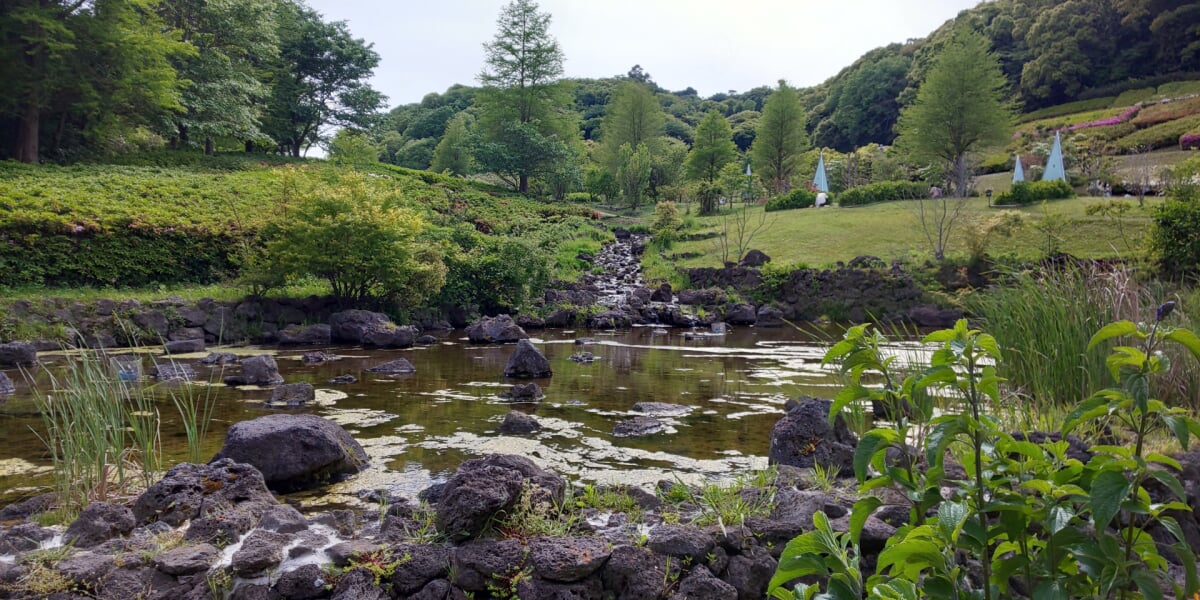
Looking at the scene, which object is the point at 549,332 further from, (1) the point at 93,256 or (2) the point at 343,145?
(2) the point at 343,145

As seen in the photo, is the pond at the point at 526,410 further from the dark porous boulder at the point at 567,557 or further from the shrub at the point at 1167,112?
the shrub at the point at 1167,112

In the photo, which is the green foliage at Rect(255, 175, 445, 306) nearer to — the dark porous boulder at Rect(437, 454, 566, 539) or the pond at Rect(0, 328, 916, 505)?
the pond at Rect(0, 328, 916, 505)

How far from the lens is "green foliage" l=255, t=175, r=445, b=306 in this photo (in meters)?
16.5

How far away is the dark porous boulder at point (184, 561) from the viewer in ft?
10.8

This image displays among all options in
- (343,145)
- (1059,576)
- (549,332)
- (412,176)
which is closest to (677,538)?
(1059,576)

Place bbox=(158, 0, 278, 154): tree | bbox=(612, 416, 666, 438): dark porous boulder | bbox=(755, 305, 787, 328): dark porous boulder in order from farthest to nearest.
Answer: bbox=(158, 0, 278, 154): tree
bbox=(755, 305, 787, 328): dark porous boulder
bbox=(612, 416, 666, 438): dark porous boulder

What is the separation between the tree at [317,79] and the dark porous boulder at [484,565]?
44.6 metres

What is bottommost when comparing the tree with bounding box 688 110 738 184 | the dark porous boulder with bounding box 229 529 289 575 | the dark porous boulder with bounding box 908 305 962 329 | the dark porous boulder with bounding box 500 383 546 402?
the dark porous boulder with bounding box 500 383 546 402

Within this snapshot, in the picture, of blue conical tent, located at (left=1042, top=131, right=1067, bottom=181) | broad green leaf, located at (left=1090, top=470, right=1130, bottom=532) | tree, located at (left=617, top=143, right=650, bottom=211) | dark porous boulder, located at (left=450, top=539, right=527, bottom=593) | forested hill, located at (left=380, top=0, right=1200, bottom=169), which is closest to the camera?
broad green leaf, located at (left=1090, top=470, right=1130, bottom=532)

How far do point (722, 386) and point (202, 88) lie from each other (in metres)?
32.5

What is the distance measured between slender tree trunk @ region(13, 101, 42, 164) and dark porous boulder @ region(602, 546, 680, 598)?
3038 centimetres

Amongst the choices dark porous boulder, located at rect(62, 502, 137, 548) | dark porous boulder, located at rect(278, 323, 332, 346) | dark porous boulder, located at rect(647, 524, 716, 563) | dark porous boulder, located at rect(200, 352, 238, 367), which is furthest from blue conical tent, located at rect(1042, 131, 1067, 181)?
dark porous boulder, located at rect(62, 502, 137, 548)

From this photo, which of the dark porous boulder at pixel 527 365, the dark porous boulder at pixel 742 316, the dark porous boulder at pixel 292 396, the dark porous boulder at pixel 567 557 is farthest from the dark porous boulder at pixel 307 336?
the dark porous boulder at pixel 567 557

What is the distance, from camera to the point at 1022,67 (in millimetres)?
65062
